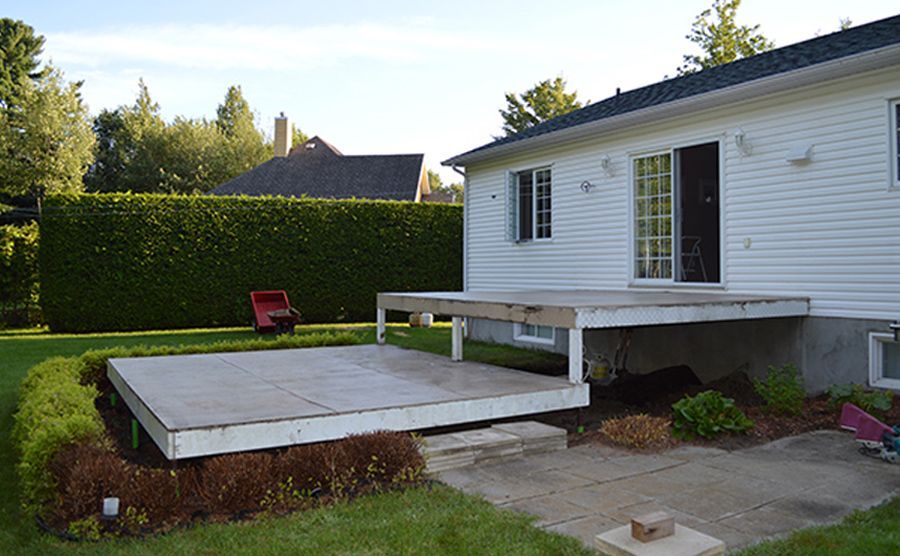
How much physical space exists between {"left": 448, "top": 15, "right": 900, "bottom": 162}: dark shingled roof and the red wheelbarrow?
4689 mm

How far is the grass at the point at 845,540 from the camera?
3006mm

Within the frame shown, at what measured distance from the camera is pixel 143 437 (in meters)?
5.76

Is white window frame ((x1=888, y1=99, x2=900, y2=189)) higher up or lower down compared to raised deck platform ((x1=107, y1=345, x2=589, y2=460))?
higher up

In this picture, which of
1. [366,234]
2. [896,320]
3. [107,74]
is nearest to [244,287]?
[366,234]

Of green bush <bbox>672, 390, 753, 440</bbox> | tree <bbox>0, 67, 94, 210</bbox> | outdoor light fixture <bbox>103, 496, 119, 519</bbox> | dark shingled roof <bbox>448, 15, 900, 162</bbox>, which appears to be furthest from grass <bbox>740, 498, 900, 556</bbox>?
tree <bbox>0, 67, 94, 210</bbox>

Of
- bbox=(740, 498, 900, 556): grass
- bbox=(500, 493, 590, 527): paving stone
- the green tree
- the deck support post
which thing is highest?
the green tree

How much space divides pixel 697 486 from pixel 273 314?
9.37 m

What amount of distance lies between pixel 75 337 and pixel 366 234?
19.9ft

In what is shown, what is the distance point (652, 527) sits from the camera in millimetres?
2941

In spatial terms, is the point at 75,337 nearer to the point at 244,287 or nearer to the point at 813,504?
the point at 244,287

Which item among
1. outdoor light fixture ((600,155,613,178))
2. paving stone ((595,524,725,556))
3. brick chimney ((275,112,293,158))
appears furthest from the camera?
brick chimney ((275,112,293,158))

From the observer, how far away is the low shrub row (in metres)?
3.33

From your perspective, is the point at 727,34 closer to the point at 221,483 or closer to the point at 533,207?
the point at 533,207

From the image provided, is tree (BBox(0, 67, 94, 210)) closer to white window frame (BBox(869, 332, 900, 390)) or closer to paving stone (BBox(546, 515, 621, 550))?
white window frame (BBox(869, 332, 900, 390))
